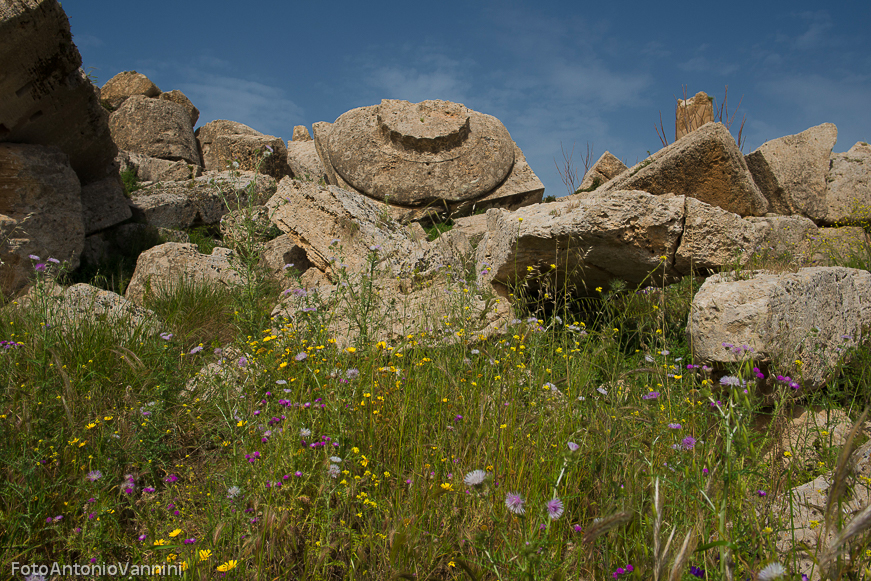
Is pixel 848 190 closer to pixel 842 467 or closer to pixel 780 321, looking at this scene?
pixel 780 321

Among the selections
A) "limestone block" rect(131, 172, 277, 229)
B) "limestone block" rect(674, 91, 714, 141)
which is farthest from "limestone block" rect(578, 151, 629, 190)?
"limestone block" rect(131, 172, 277, 229)

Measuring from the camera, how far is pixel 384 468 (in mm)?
2156

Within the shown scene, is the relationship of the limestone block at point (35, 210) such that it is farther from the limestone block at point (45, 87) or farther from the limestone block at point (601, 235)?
the limestone block at point (601, 235)

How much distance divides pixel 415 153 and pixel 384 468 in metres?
7.34

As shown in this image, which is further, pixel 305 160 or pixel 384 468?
pixel 305 160

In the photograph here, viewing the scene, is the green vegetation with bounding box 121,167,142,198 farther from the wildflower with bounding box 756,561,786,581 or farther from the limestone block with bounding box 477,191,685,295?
the wildflower with bounding box 756,561,786,581

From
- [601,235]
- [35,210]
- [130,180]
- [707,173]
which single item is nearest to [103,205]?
[35,210]

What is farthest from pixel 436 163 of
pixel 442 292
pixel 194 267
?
pixel 442 292

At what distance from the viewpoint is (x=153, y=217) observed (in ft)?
26.5

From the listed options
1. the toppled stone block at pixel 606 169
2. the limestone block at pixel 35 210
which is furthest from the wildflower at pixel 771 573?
the toppled stone block at pixel 606 169

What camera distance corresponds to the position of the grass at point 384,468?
1550 mm

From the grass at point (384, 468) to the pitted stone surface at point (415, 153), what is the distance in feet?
19.2

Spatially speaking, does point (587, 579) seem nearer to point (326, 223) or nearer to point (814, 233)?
point (326, 223)

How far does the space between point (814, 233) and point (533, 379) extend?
17.8 ft
